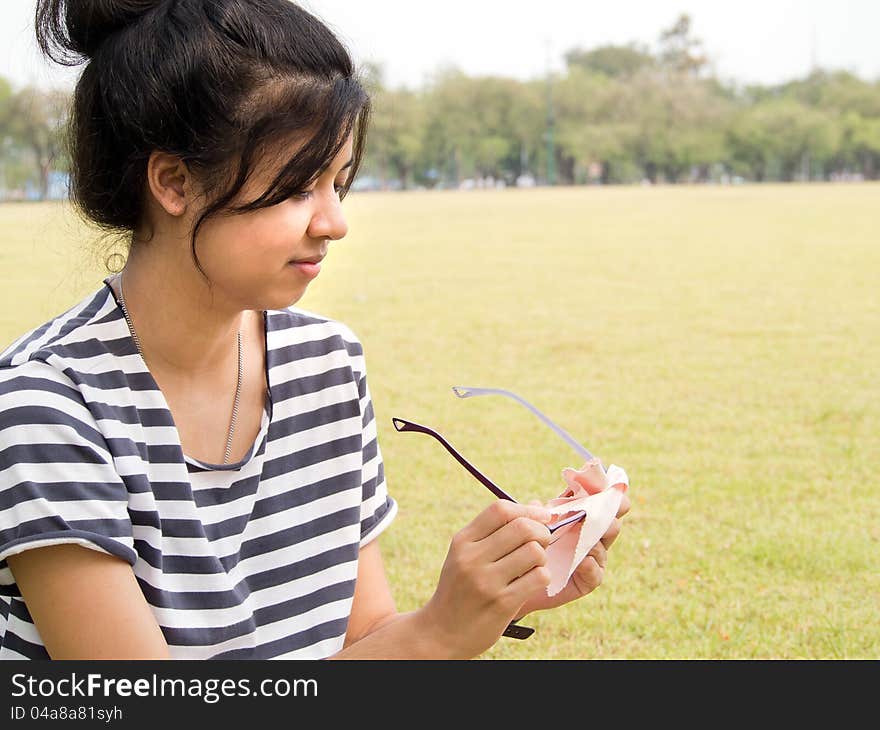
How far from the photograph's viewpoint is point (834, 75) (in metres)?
83.0

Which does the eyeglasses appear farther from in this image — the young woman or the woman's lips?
the woman's lips

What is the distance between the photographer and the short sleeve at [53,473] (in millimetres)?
1421

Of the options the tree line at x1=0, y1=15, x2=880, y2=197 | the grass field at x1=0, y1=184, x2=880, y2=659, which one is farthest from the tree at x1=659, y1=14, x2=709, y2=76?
the grass field at x1=0, y1=184, x2=880, y2=659

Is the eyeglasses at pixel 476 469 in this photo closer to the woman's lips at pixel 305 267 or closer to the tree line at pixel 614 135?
the woman's lips at pixel 305 267

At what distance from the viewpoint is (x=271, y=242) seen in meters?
1.55

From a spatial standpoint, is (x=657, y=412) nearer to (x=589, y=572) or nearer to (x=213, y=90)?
(x=589, y=572)

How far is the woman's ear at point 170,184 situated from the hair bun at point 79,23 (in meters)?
0.20

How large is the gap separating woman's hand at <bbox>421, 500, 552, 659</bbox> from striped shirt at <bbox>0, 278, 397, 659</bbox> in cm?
34

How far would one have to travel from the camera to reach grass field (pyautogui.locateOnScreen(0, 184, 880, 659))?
3.77m

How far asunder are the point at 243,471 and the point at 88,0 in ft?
2.22

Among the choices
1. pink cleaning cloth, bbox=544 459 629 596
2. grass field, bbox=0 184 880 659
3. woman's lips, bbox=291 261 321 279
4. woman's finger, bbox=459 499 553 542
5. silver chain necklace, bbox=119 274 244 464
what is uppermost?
woman's lips, bbox=291 261 321 279

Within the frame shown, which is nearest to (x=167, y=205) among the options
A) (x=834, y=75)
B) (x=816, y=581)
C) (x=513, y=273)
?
(x=816, y=581)

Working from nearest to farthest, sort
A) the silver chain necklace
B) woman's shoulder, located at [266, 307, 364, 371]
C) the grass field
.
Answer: the silver chain necklace < woman's shoulder, located at [266, 307, 364, 371] < the grass field

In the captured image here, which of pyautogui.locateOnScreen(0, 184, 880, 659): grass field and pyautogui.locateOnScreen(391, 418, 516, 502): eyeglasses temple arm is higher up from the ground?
pyautogui.locateOnScreen(391, 418, 516, 502): eyeglasses temple arm
